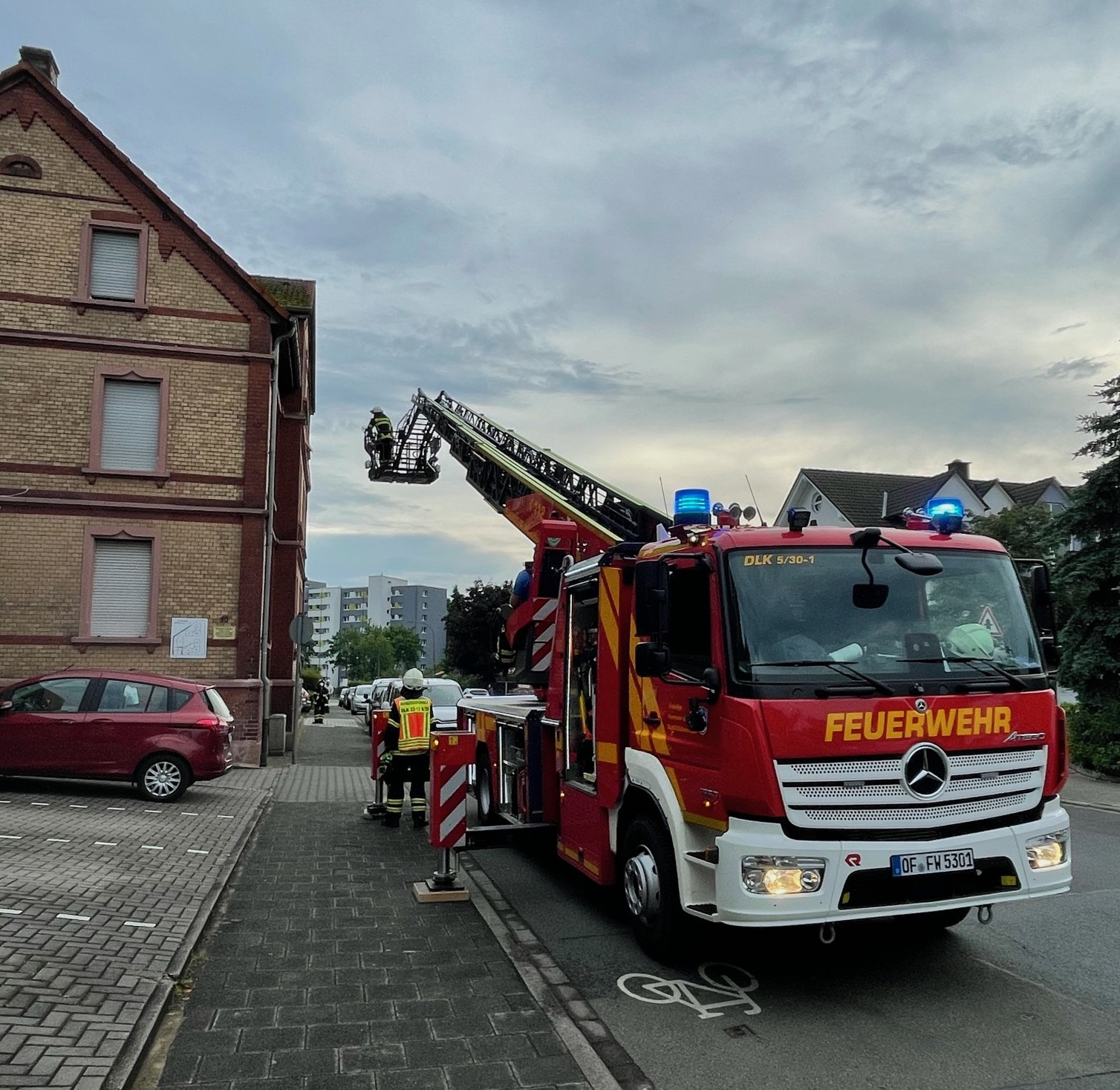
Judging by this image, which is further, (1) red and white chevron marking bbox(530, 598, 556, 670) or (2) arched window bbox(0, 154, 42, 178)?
(2) arched window bbox(0, 154, 42, 178)

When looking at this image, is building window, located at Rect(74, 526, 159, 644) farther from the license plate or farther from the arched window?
the license plate

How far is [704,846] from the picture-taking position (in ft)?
17.7

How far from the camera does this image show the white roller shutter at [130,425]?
17.8m

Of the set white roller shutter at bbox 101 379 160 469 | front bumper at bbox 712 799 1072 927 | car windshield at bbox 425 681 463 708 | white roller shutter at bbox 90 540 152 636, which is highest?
white roller shutter at bbox 101 379 160 469

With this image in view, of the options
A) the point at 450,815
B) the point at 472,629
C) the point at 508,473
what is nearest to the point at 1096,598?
the point at 508,473

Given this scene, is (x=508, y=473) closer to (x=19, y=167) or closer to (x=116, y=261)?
(x=116, y=261)

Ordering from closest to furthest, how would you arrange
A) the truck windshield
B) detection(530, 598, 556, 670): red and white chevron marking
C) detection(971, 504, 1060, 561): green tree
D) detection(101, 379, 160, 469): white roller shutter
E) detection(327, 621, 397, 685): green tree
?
the truck windshield
detection(530, 598, 556, 670): red and white chevron marking
detection(101, 379, 160, 469): white roller shutter
detection(971, 504, 1060, 561): green tree
detection(327, 621, 397, 685): green tree

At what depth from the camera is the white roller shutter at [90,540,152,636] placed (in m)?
17.5

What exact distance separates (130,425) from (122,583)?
291cm

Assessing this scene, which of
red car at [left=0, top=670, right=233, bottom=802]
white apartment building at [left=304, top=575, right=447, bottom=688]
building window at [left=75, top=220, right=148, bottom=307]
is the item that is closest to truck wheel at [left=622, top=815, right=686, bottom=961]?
red car at [left=0, top=670, right=233, bottom=802]

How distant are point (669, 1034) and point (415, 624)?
162697 mm

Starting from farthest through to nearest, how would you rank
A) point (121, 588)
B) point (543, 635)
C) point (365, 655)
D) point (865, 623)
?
point (365, 655)
point (121, 588)
point (543, 635)
point (865, 623)

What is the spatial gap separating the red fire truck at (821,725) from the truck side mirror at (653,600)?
16 millimetres

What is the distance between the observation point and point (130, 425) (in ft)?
58.7
